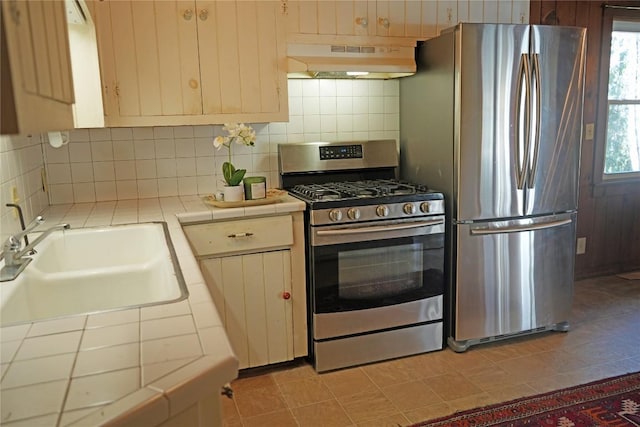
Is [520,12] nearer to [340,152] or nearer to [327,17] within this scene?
[327,17]

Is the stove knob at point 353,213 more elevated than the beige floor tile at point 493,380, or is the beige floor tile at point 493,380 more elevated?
the stove knob at point 353,213

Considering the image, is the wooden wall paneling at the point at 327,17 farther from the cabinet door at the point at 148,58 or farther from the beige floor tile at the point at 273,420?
the beige floor tile at the point at 273,420

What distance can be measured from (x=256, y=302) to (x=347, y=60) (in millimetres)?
1419

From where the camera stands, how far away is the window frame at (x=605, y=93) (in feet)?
13.0

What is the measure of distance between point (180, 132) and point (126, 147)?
311mm

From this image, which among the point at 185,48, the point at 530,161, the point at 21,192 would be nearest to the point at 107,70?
the point at 185,48

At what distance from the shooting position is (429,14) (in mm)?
3221

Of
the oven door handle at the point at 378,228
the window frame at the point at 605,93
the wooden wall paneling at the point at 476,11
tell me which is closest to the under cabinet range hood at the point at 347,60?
the wooden wall paneling at the point at 476,11

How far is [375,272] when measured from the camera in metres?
2.86

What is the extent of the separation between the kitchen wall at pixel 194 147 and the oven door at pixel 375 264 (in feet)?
2.42

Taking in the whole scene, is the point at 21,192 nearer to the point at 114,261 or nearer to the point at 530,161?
the point at 114,261

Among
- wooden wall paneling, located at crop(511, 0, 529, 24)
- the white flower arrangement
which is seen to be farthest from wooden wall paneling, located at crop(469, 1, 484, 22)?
the white flower arrangement

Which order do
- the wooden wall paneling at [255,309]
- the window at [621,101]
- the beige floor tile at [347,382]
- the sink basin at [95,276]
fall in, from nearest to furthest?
1. the sink basin at [95,276]
2. the beige floor tile at [347,382]
3. the wooden wall paneling at [255,309]
4. the window at [621,101]

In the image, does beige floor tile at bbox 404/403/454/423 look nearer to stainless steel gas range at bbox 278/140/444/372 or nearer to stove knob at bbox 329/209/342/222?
stainless steel gas range at bbox 278/140/444/372
